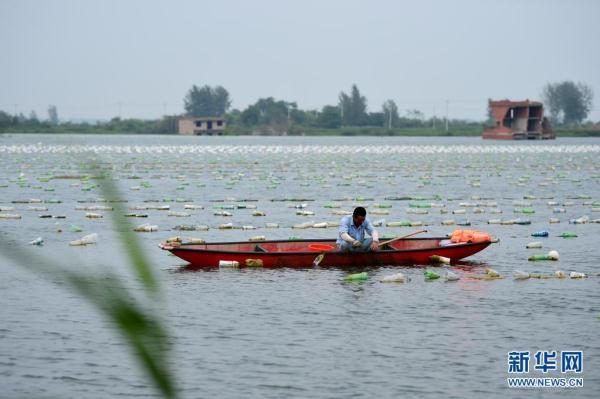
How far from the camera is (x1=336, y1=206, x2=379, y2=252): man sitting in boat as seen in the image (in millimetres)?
22375

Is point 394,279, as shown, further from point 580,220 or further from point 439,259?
point 580,220

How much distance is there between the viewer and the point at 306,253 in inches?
903

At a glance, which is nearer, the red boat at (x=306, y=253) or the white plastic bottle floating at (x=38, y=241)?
the red boat at (x=306, y=253)

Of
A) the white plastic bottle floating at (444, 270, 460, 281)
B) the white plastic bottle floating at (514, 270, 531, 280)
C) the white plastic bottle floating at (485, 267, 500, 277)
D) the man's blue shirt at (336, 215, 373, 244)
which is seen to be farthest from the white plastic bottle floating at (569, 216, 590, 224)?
the man's blue shirt at (336, 215, 373, 244)

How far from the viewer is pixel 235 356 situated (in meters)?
14.7

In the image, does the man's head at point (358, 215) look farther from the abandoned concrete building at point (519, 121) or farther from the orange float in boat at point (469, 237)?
the abandoned concrete building at point (519, 121)

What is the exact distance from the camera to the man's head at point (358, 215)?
21.7 m

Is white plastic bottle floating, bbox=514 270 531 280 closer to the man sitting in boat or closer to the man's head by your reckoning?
the man sitting in boat

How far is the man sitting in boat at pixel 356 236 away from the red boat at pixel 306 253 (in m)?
0.20

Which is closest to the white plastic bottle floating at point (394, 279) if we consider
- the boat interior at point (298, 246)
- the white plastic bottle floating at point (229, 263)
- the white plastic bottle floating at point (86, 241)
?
the boat interior at point (298, 246)

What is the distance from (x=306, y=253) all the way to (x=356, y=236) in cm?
124

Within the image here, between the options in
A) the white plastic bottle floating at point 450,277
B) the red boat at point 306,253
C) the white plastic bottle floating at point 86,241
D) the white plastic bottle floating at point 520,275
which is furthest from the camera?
the white plastic bottle floating at point 86,241

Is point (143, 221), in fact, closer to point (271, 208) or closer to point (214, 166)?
point (271, 208)

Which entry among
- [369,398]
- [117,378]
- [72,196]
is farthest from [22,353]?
[72,196]
